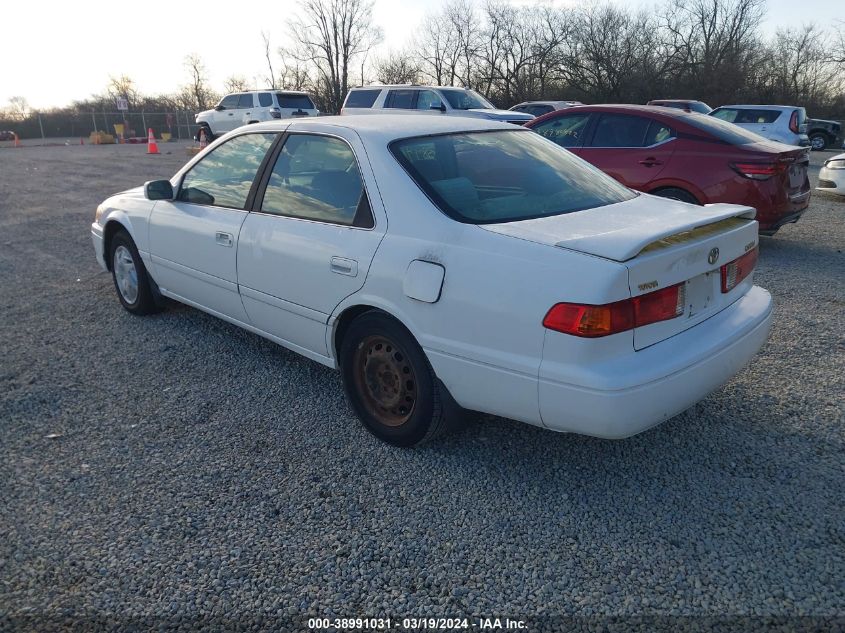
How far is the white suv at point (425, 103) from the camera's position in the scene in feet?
53.8

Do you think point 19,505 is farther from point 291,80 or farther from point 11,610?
point 291,80

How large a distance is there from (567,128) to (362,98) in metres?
10.8

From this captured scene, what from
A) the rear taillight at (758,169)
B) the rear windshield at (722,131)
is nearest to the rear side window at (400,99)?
the rear windshield at (722,131)

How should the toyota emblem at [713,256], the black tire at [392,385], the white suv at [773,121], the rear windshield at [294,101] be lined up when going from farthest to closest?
the rear windshield at [294,101] < the white suv at [773,121] < the black tire at [392,385] < the toyota emblem at [713,256]

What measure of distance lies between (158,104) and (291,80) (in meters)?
9.66

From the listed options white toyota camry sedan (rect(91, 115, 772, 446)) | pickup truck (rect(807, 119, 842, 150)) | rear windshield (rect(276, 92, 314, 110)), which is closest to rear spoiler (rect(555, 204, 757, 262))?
white toyota camry sedan (rect(91, 115, 772, 446))

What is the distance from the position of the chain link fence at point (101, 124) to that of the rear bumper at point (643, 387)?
43514 millimetres

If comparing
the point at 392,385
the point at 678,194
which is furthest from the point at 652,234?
the point at 678,194

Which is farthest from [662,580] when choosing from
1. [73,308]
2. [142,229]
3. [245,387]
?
[73,308]

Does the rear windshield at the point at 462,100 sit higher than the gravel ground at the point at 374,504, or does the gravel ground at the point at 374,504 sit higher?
the rear windshield at the point at 462,100

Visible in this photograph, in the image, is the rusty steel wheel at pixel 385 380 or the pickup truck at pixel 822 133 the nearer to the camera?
the rusty steel wheel at pixel 385 380

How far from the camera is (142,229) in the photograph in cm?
490

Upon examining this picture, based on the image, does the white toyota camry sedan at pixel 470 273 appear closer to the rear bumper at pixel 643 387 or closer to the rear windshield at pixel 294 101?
the rear bumper at pixel 643 387

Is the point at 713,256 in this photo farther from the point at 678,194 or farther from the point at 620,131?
the point at 620,131
